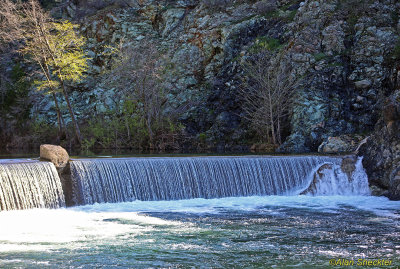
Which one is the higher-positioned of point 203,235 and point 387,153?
point 387,153

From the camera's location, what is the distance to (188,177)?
15.9 meters

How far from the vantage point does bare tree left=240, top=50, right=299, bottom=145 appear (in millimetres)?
24641

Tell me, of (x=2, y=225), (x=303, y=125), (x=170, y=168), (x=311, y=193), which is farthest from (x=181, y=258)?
(x=303, y=125)

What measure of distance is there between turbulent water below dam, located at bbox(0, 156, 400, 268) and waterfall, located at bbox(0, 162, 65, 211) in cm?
3

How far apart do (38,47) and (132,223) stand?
18816 millimetres

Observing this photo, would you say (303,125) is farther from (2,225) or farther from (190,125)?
(2,225)

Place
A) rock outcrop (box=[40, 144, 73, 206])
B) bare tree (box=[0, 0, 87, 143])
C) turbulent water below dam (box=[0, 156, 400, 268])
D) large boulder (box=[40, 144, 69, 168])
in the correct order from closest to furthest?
turbulent water below dam (box=[0, 156, 400, 268])
rock outcrop (box=[40, 144, 73, 206])
large boulder (box=[40, 144, 69, 168])
bare tree (box=[0, 0, 87, 143])

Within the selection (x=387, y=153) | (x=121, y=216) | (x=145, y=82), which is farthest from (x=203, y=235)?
(x=145, y=82)

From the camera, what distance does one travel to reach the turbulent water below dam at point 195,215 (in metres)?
8.28

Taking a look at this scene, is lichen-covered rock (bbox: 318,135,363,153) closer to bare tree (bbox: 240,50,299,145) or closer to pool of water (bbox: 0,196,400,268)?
bare tree (bbox: 240,50,299,145)

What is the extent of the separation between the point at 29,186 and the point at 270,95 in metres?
14.4

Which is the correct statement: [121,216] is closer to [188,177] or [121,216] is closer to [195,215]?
[195,215]

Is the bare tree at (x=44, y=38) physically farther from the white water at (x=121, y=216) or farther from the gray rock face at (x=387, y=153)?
the gray rock face at (x=387, y=153)

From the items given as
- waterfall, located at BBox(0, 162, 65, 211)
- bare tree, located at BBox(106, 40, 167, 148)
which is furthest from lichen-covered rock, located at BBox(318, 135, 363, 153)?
waterfall, located at BBox(0, 162, 65, 211)
